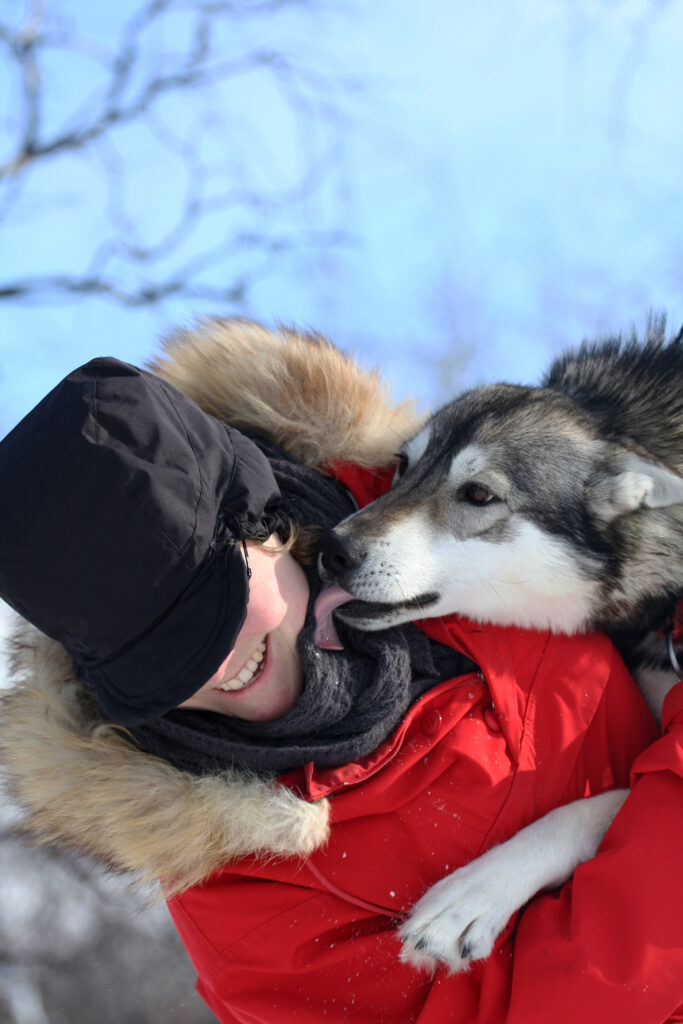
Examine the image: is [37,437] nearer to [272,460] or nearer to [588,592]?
[272,460]

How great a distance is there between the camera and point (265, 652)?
6.67ft

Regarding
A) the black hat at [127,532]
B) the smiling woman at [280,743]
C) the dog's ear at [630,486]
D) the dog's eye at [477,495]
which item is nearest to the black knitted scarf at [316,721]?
the smiling woman at [280,743]

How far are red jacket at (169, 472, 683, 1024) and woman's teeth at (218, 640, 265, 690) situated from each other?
0.95 ft

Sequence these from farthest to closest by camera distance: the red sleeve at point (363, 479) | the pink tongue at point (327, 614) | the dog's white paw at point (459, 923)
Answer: the red sleeve at point (363, 479), the pink tongue at point (327, 614), the dog's white paw at point (459, 923)

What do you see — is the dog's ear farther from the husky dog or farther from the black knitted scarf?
the black knitted scarf

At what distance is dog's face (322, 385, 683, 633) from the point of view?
233 cm

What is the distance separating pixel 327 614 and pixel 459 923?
0.87 m

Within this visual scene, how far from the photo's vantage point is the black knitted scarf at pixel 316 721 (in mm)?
2012

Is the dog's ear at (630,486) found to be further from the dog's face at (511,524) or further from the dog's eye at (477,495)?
the dog's eye at (477,495)

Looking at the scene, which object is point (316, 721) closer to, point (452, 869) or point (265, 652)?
point (265, 652)

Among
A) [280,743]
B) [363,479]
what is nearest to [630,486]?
[363,479]

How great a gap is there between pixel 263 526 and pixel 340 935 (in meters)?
1.11

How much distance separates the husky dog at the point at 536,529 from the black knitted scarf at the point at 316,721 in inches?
5.8

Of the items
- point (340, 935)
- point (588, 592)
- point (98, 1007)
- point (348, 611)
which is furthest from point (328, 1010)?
point (98, 1007)
